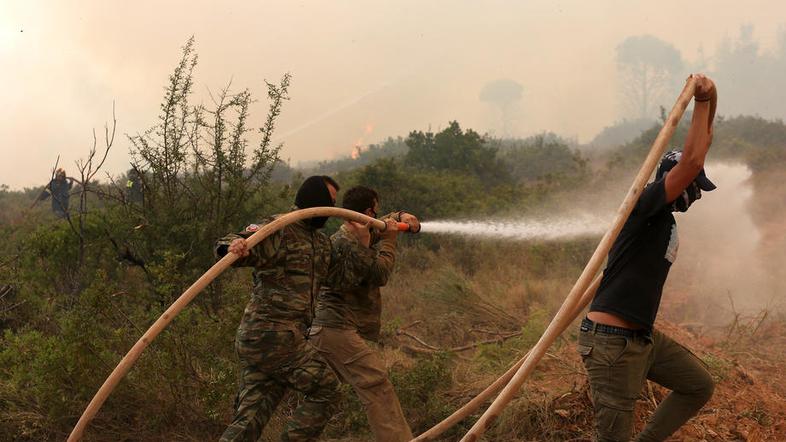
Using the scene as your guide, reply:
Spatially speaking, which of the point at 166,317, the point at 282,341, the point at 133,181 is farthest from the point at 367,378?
the point at 133,181

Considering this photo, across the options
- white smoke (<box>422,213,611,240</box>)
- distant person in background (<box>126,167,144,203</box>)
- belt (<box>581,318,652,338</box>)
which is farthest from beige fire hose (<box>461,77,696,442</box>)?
white smoke (<box>422,213,611,240</box>)

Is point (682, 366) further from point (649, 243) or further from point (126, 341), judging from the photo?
point (126, 341)

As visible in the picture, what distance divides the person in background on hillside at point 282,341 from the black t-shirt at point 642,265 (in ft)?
6.39

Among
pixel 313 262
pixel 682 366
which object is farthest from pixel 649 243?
pixel 313 262

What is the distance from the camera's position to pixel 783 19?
233 feet

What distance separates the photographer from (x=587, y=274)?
10.6 feet

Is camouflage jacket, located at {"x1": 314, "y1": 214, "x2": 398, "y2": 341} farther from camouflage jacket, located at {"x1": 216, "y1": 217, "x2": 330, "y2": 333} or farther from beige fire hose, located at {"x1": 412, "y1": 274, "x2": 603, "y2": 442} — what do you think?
beige fire hose, located at {"x1": 412, "y1": 274, "x2": 603, "y2": 442}

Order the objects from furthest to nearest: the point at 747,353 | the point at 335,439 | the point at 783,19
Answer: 1. the point at 783,19
2. the point at 747,353
3. the point at 335,439

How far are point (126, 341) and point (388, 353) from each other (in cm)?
275

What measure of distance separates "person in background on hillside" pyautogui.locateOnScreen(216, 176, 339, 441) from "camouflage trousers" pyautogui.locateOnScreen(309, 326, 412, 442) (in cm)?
22

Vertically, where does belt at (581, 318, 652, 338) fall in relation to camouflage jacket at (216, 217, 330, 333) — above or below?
below

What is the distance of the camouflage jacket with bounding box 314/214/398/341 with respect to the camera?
15.4 ft

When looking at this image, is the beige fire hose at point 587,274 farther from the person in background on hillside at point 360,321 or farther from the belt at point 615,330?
the person in background on hillside at point 360,321

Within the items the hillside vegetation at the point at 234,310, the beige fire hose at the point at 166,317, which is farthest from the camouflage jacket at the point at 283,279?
the hillside vegetation at the point at 234,310
